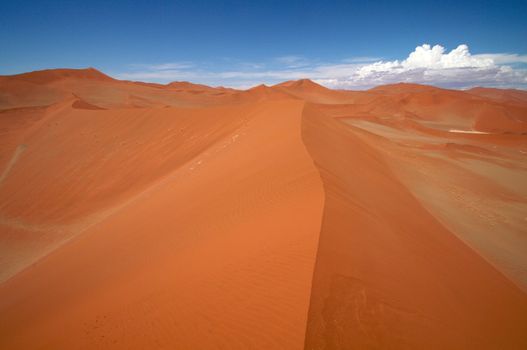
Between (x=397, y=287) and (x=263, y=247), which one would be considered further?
(x=263, y=247)

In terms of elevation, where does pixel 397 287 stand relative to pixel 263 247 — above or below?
below

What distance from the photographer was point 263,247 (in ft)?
12.2

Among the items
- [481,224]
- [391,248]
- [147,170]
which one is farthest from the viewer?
[147,170]

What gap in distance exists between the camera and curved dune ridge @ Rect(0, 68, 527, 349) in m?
2.85

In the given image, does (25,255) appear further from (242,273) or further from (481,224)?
(481,224)

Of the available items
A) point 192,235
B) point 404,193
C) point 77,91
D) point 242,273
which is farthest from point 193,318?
point 77,91

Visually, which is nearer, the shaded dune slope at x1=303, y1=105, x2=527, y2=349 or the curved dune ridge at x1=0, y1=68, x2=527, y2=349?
the shaded dune slope at x1=303, y1=105, x2=527, y2=349

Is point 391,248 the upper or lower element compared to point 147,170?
upper

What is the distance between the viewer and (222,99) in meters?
51.0

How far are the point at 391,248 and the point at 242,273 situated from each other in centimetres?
220

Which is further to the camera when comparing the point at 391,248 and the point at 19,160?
the point at 19,160

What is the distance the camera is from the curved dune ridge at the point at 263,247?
2848 millimetres

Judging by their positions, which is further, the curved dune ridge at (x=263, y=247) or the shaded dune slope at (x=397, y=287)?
the curved dune ridge at (x=263, y=247)

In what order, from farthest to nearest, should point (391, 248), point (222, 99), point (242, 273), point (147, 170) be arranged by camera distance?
point (222, 99), point (147, 170), point (391, 248), point (242, 273)
